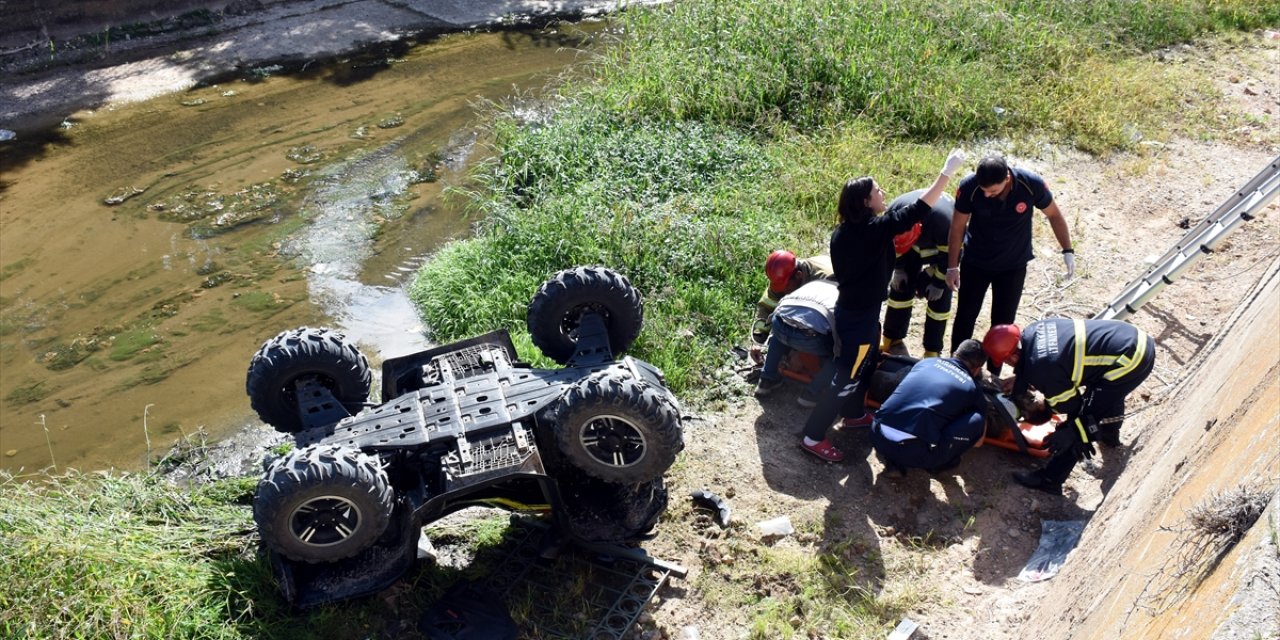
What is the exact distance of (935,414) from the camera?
16.9 ft

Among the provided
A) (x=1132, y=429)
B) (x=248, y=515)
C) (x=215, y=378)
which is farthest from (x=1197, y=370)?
(x=215, y=378)

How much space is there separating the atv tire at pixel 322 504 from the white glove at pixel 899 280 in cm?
343

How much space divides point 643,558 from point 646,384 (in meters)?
0.98

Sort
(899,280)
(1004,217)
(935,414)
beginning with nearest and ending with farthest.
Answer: (935,414) → (1004,217) → (899,280)

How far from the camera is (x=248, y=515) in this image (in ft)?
17.0

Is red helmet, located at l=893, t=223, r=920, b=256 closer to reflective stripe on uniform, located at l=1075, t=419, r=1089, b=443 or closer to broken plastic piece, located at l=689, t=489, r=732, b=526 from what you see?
reflective stripe on uniform, located at l=1075, t=419, r=1089, b=443

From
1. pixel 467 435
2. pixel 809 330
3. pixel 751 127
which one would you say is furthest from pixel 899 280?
pixel 751 127

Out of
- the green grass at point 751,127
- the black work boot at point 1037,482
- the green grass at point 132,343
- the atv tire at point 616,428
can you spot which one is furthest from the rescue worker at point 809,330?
the green grass at point 132,343

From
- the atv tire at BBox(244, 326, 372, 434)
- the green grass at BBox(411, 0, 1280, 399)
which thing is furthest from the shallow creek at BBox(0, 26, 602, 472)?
the atv tire at BBox(244, 326, 372, 434)

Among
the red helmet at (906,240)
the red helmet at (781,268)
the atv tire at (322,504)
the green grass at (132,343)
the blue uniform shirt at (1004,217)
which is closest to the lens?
the atv tire at (322,504)

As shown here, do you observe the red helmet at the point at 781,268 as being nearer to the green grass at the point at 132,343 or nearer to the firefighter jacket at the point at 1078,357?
the firefighter jacket at the point at 1078,357

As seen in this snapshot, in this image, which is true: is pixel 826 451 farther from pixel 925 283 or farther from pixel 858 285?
pixel 925 283

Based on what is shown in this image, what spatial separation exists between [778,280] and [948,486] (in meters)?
1.69

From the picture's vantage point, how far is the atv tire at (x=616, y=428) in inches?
170
